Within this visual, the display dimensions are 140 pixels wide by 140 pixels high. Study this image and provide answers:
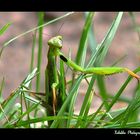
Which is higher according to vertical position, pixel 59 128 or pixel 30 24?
pixel 30 24

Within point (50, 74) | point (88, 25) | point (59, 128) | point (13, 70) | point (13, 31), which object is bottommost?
point (59, 128)
